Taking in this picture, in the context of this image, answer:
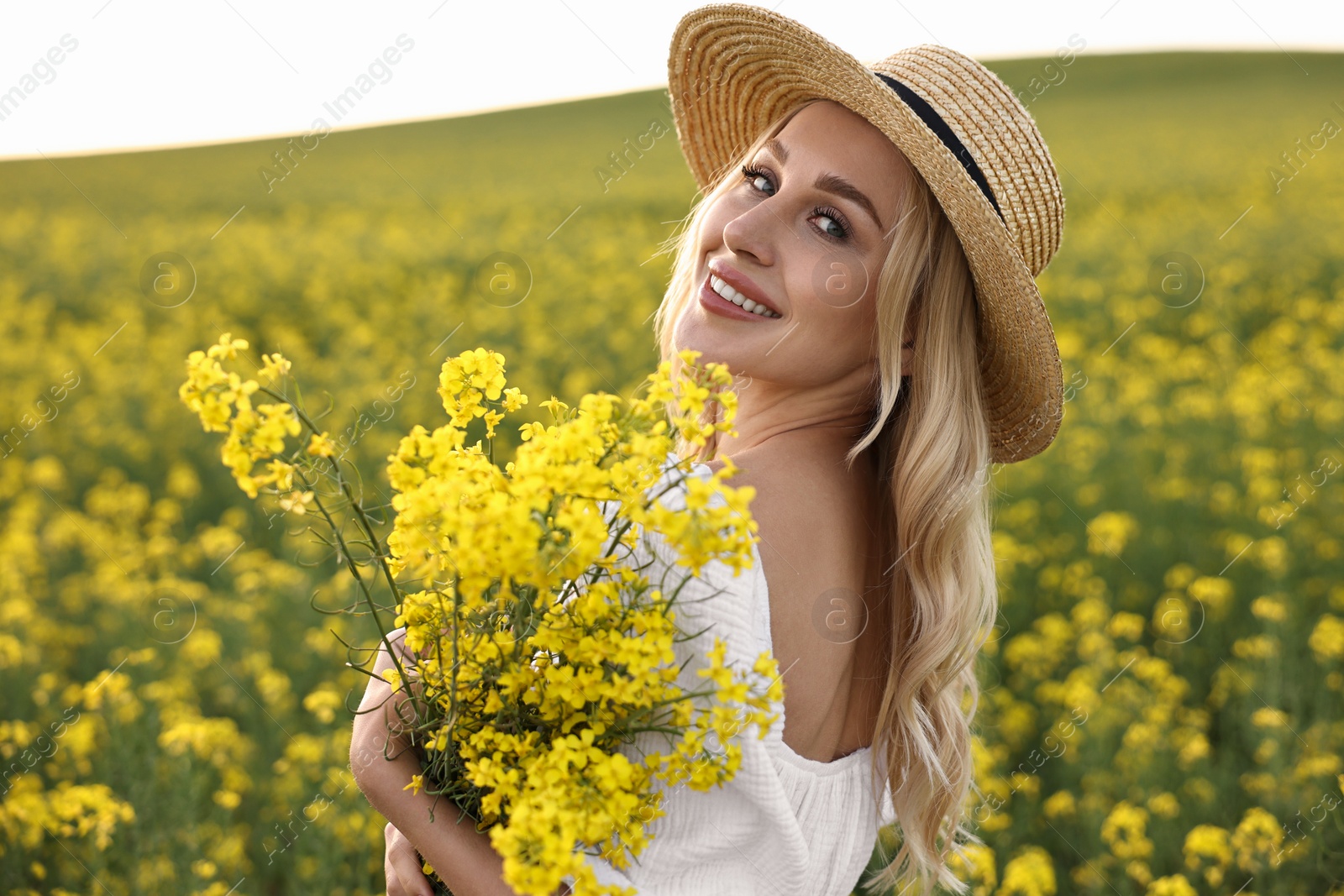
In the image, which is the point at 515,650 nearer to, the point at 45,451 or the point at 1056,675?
the point at 1056,675

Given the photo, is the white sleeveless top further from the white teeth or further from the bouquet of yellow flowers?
the white teeth

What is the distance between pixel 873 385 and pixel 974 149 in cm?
43

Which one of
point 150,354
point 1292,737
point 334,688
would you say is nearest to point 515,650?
point 334,688

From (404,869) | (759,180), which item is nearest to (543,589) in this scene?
(404,869)

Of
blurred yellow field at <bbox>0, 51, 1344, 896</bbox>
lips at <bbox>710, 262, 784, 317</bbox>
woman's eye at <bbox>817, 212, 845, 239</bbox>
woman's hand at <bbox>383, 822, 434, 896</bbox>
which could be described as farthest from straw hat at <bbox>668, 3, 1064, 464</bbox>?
woman's hand at <bbox>383, 822, 434, 896</bbox>

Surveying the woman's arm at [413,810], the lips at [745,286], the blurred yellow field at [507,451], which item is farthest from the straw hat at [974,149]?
the woman's arm at [413,810]

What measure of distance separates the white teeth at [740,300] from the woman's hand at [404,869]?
96 cm

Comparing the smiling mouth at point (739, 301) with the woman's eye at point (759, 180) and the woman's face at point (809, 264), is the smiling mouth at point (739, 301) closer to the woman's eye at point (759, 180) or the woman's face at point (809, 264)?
the woman's face at point (809, 264)

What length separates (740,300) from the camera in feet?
5.30

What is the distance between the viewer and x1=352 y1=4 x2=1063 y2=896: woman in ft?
4.94

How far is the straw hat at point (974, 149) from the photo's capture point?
161 cm

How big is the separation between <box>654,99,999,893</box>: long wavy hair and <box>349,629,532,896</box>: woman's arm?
60 centimetres

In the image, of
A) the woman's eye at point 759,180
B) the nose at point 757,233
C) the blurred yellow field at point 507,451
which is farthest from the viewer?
the blurred yellow field at point 507,451

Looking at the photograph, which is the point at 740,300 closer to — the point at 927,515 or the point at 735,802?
the point at 927,515
